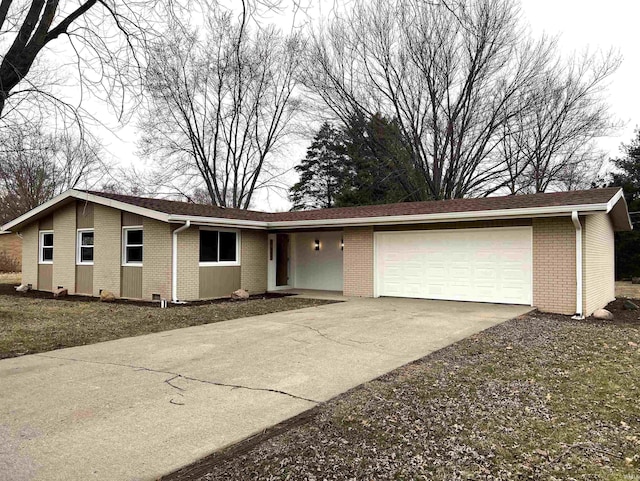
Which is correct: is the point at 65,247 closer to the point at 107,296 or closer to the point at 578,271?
the point at 107,296

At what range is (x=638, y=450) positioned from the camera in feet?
10.4

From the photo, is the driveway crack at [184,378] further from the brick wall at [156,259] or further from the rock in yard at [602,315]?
the rock in yard at [602,315]

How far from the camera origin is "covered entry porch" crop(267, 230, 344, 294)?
15938 mm

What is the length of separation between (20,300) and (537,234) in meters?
14.6

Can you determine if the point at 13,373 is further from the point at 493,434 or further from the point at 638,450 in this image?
the point at 638,450

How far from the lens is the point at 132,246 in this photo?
13250 mm

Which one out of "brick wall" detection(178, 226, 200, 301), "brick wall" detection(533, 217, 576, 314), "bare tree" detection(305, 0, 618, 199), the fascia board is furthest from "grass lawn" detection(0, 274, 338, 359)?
"bare tree" detection(305, 0, 618, 199)

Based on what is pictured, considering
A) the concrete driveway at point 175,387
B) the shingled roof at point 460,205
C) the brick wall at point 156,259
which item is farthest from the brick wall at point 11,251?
the concrete driveway at point 175,387

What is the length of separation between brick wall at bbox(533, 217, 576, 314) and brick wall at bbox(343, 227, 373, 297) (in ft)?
15.0

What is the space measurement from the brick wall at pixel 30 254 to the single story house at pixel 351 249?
2.6 inches

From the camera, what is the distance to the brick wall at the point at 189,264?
12.4 meters

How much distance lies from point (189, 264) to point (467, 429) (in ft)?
34.0

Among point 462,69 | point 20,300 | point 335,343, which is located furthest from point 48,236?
point 462,69

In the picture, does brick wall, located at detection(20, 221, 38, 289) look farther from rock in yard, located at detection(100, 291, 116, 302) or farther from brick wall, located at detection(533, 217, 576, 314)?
brick wall, located at detection(533, 217, 576, 314)
